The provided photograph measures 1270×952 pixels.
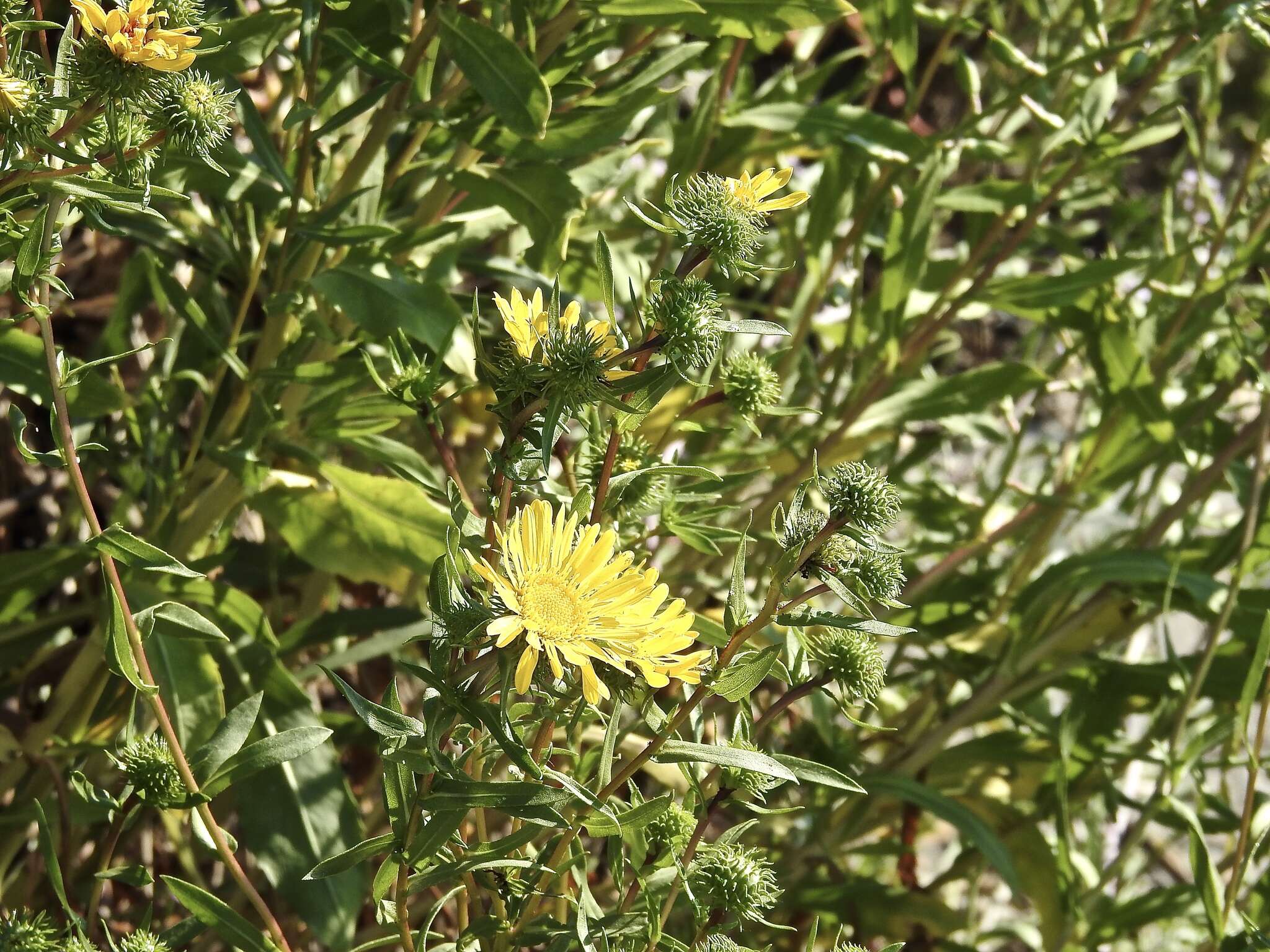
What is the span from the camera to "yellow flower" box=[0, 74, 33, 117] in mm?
549

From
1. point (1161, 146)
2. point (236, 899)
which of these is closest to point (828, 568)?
point (236, 899)

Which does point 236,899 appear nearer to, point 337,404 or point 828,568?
point 337,404

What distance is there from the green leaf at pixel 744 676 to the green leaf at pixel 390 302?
359mm

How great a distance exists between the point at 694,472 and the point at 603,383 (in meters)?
0.10

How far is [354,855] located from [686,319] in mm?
307

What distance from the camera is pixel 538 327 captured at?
594mm

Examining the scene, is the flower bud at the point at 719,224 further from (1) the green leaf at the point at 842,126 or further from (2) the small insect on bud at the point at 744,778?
(1) the green leaf at the point at 842,126

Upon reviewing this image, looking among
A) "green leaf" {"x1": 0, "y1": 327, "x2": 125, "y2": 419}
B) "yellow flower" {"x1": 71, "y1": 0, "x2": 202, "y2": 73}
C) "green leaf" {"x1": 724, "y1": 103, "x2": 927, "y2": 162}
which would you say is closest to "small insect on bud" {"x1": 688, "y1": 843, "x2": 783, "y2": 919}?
"yellow flower" {"x1": 71, "y1": 0, "x2": 202, "y2": 73}

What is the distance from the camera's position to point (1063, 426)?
228cm

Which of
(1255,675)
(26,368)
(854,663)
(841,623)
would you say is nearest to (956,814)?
(1255,675)

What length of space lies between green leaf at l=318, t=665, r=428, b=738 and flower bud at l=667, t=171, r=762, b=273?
255mm

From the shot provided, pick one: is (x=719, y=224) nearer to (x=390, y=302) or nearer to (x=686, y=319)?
(x=686, y=319)

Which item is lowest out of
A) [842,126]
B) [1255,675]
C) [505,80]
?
[1255,675]

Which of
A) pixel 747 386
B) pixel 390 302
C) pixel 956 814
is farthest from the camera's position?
pixel 956 814
